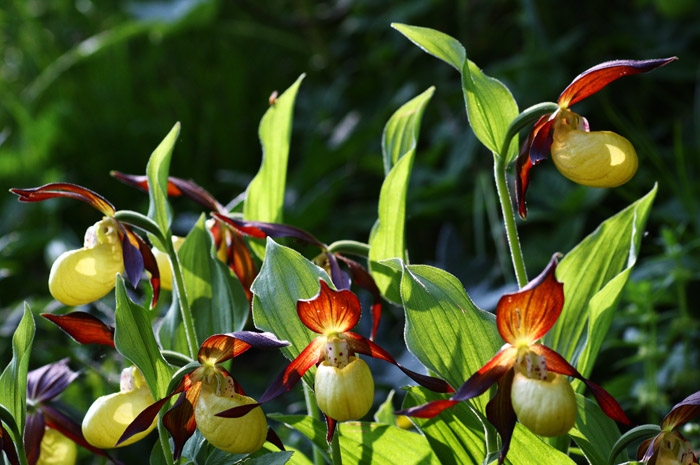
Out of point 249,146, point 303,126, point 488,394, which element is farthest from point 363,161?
point 488,394

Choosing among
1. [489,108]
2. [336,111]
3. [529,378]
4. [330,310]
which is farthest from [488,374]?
[336,111]

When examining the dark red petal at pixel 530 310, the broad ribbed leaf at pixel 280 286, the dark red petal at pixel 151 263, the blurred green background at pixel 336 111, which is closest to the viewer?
the dark red petal at pixel 530 310

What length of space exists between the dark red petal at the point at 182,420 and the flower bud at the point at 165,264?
0.18 m

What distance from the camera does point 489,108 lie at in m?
0.62

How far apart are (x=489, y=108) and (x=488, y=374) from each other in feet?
0.85

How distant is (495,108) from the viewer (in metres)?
0.63

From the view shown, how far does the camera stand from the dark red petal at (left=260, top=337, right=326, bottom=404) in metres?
0.53

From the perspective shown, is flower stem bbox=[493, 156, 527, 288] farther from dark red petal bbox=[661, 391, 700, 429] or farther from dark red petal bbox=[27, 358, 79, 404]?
dark red petal bbox=[27, 358, 79, 404]

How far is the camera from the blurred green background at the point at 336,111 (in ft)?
4.92

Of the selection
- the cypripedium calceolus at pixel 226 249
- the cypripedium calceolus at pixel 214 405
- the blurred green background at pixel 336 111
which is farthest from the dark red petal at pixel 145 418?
the blurred green background at pixel 336 111

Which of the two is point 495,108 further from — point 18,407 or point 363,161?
point 363,161

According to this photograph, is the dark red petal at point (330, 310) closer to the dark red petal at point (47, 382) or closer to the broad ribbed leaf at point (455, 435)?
the broad ribbed leaf at point (455, 435)

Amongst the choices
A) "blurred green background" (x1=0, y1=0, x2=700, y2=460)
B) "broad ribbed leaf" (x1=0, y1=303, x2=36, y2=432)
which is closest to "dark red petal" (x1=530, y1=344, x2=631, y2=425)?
"broad ribbed leaf" (x1=0, y1=303, x2=36, y2=432)

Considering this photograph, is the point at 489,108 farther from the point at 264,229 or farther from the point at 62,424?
the point at 62,424
